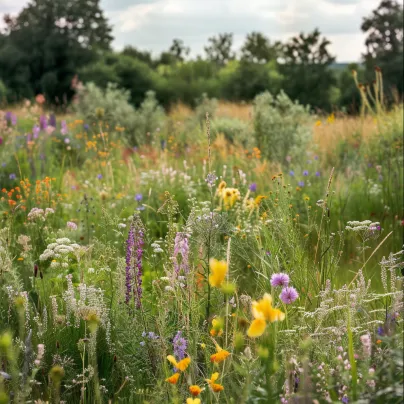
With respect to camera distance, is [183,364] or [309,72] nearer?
[183,364]

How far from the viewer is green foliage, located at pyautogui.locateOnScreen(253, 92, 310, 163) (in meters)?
8.82

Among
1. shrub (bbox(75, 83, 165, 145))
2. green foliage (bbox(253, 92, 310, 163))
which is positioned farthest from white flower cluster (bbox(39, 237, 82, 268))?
shrub (bbox(75, 83, 165, 145))

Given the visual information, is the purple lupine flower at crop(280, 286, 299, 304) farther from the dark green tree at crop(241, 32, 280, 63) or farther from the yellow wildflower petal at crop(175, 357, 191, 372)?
the dark green tree at crop(241, 32, 280, 63)

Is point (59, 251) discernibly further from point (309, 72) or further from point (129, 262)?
point (309, 72)

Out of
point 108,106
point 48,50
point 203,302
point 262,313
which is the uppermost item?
point 48,50

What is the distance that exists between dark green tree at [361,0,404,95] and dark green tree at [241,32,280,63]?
8872 mm

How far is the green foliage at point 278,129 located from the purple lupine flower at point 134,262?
6.07 metres

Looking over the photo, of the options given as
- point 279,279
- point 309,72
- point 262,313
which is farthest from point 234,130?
point 309,72

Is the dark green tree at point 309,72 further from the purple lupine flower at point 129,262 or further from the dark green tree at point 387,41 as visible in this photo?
the purple lupine flower at point 129,262

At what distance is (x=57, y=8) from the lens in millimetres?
29391

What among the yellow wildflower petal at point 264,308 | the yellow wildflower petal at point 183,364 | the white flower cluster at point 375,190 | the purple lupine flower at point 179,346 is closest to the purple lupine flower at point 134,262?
the purple lupine flower at point 179,346

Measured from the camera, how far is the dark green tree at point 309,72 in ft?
77.4

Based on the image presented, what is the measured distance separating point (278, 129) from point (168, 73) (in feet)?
68.0

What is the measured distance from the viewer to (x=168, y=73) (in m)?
29.1
